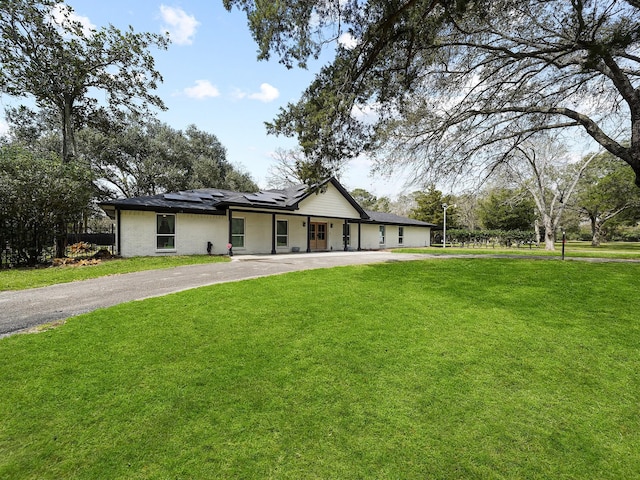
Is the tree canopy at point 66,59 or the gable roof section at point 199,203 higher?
the tree canopy at point 66,59

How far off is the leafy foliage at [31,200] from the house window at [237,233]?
6485 millimetres

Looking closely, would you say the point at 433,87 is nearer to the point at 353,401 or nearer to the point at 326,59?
the point at 326,59

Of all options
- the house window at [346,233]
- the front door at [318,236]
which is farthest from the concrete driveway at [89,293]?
the house window at [346,233]

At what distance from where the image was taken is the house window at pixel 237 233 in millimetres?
15525

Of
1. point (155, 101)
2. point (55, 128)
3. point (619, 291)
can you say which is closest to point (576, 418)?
point (619, 291)

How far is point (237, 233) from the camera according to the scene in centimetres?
1573

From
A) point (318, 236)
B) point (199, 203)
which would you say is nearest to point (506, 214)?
point (318, 236)

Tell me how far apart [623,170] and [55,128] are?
53.2 metres

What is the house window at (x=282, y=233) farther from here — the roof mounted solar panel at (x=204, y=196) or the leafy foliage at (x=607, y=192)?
the leafy foliage at (x=607, y=192)

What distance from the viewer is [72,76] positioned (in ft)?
48.1

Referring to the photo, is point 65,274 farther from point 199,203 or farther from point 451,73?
point 451,73

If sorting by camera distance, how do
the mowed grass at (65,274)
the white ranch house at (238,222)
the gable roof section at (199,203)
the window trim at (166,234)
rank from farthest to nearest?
the window trim at (166,234) → the white ranch house at (238,222) → the gable roof section at (199,203) → the mowed grass at (65,274)

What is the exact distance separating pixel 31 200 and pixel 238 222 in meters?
8.04

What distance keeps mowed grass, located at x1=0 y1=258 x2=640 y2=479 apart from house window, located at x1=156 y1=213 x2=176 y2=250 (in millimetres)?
9642
